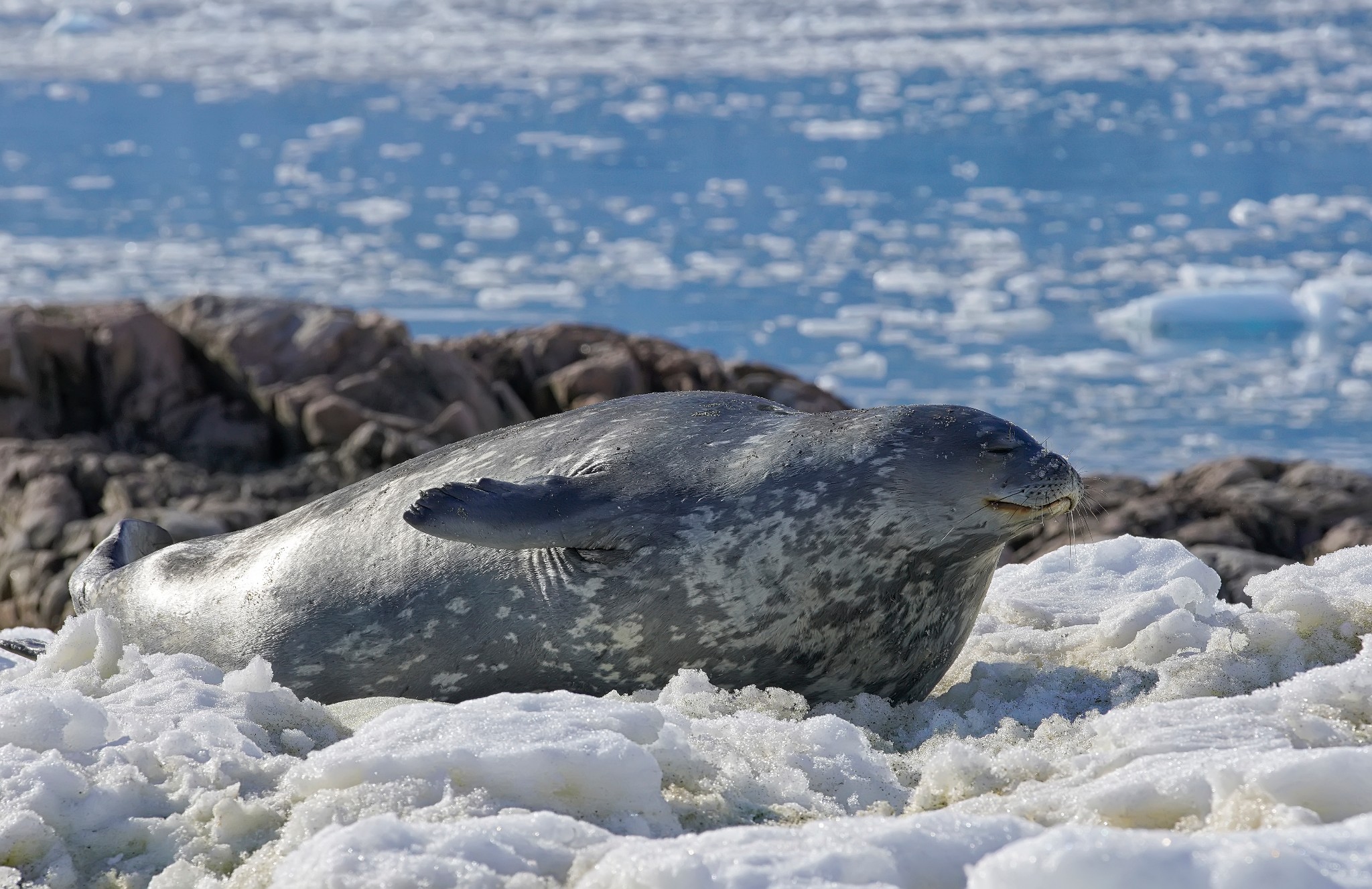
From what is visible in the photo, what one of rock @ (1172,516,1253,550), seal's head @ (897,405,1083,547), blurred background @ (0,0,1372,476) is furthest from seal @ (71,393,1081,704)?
blurred background @ (0,0,1372,476)

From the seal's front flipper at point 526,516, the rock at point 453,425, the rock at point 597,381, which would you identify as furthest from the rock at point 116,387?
the seal's front flipper at point 526,516

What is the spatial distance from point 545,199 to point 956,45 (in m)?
9.49

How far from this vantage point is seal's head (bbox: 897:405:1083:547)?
3.77 metres

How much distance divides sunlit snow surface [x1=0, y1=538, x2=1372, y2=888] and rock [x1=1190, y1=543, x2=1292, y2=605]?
10.7ft

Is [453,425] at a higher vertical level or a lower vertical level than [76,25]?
lower

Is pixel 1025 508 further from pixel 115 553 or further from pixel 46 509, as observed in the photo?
pixel 46 509

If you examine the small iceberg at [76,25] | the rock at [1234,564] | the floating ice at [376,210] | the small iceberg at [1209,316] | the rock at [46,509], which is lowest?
the floating ice at [376,210]

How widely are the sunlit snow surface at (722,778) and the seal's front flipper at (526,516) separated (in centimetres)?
40

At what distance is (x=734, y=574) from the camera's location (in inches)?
146

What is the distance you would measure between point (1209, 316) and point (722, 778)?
35.9 feet

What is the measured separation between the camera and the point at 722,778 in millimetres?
2869

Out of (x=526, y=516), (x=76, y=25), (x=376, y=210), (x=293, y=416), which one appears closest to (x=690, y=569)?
(x=526, y=516)

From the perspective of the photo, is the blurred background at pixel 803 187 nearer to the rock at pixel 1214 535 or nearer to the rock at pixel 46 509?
the rock at pixel 1214 535

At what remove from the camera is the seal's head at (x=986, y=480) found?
377 cm
